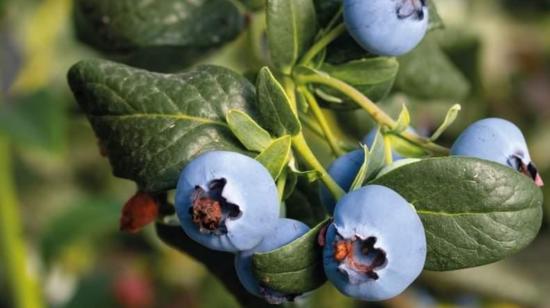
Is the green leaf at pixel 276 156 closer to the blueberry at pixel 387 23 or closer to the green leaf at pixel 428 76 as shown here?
the blueberry at pixel 387 23

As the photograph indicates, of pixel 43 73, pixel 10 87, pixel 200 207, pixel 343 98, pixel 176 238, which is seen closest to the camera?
pixel 200 207

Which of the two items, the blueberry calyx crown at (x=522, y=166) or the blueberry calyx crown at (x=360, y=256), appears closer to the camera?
the blueberry calyx crown at (x=360, y=256)

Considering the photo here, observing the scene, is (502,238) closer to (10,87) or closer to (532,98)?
(10,87)

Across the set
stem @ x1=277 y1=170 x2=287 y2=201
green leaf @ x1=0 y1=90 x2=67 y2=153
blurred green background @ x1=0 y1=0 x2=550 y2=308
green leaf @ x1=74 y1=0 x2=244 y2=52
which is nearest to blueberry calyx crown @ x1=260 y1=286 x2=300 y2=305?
stem @ x1=277 y1=170 x2=287 y2=201

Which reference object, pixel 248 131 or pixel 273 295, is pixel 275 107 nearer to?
pixel 248 131

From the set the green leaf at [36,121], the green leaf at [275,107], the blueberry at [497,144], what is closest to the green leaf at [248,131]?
the green leaf at [275,107]

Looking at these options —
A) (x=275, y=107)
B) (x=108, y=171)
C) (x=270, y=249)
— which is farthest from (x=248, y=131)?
(x=108, y=171)

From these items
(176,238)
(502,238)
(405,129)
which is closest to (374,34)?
(405,129)
